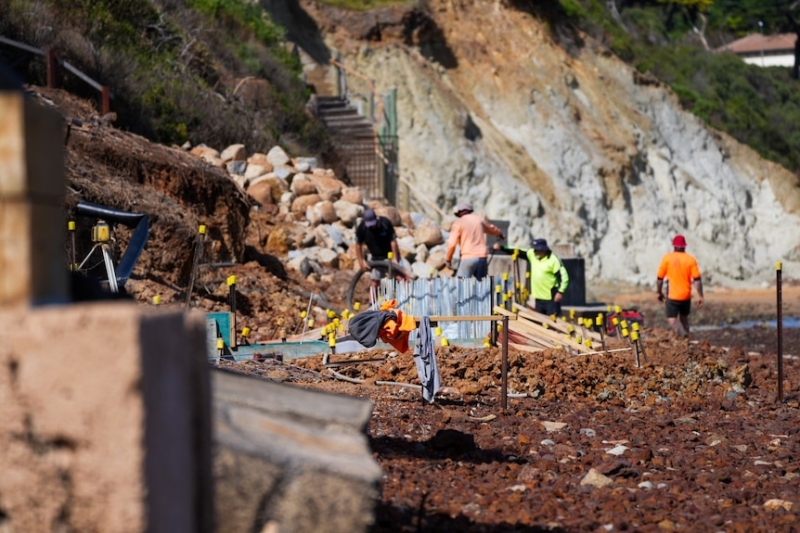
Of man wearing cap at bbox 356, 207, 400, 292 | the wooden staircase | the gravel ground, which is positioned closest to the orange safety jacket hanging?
the gravel ground

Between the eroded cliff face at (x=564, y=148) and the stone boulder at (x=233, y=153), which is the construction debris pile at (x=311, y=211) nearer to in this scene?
the stone boulder at (x=233, y=153)

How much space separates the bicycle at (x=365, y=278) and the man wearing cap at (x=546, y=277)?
154cm

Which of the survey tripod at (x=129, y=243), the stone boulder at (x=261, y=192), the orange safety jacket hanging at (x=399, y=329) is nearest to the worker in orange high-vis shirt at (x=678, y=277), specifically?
the orange safety jacket hanging at (x=399, y=329)

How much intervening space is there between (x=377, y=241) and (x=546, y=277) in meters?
2.15

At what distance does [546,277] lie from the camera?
46.8ft

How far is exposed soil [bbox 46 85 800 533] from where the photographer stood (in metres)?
6.22

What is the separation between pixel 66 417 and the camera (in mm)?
3160

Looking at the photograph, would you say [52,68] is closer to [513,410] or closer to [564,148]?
[513,410]

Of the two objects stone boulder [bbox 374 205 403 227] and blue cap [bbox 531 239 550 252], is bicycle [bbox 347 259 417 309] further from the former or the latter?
stone boulder [bbox 374 205 403 227]

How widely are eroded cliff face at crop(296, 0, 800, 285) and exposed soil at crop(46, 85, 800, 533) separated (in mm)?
12961

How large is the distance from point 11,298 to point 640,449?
5.52 meters

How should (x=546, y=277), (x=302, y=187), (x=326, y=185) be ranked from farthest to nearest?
(x=326, y=185), (x=302, y=187), (x=546, y=277)

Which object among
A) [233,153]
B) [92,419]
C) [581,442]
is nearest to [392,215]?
[233,153]

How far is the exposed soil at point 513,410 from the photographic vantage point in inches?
245
